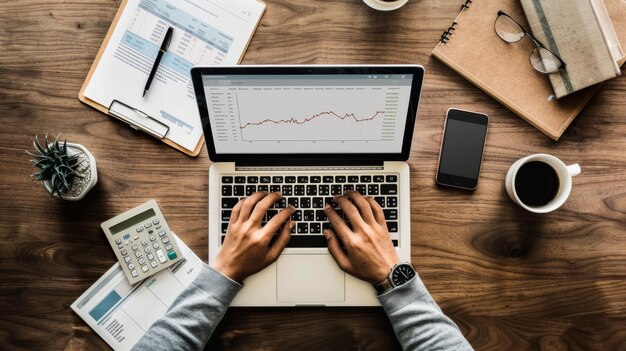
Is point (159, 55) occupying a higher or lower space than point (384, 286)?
higher

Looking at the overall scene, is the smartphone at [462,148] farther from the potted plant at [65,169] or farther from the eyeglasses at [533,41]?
the potted plant at [65,169]

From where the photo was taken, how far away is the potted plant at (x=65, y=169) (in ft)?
2.97

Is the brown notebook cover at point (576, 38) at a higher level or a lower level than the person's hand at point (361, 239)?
higher

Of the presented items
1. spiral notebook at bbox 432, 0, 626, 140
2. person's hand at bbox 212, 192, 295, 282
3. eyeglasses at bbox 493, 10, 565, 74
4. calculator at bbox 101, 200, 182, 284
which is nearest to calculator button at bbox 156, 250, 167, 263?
calculator at bbox 101, 200, 182, 284

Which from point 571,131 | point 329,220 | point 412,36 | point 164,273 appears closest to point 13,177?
point 164,273

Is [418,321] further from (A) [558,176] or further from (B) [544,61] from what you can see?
(B) [544,61]

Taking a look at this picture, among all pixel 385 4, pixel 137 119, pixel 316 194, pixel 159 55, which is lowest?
pixel 316 194

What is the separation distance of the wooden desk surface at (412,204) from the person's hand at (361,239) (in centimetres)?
9

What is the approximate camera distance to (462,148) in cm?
97

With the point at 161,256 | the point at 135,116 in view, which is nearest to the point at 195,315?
the point at 161,256

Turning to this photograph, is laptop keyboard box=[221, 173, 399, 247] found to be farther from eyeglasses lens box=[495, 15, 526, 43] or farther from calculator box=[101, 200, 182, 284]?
eyeglasses lens box=[495, 15, 526, 43]

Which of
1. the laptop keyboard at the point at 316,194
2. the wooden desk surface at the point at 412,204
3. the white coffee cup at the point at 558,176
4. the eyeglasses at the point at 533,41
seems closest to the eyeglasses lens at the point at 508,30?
the eyeglasses at the point at 533,41

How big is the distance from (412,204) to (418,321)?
9.1 inches

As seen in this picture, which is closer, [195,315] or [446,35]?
[195,315]
